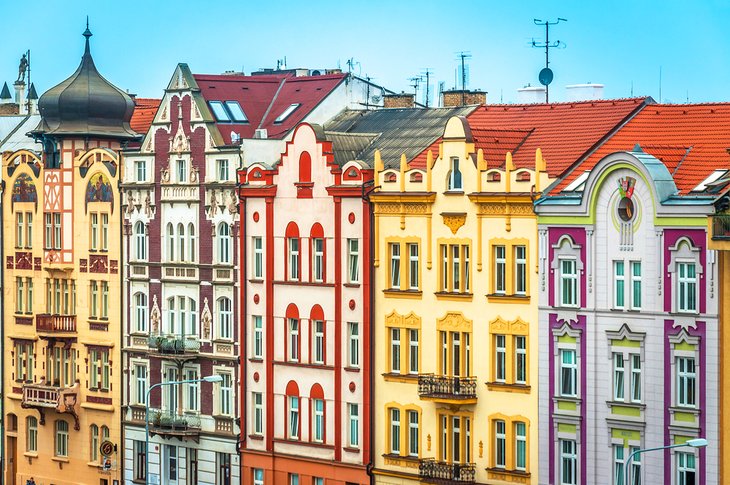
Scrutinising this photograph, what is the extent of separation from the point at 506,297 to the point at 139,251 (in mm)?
23532

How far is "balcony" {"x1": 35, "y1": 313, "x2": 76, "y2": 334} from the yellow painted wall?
270mm

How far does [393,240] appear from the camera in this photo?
9112 centimetres

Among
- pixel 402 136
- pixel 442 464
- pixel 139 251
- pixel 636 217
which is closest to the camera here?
pixel 636 217

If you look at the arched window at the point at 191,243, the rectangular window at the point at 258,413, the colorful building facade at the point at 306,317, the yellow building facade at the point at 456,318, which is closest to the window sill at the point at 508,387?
the yellow building facade at the point at 456,318

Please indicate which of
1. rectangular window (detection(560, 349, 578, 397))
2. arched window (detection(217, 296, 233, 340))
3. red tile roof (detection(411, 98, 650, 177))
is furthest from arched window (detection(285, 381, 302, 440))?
rectangular window (detection(560, 349, 578, 397))

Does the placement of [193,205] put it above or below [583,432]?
above

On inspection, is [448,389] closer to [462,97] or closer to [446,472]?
[446,472]

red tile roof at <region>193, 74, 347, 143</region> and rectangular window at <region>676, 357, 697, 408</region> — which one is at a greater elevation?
red tile roof at <region>193, 74, 347, 143</region>

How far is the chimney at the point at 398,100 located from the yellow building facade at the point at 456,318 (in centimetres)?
1191

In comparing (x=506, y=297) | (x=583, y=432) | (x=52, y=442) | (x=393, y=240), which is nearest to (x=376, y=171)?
(x=393, y=240)

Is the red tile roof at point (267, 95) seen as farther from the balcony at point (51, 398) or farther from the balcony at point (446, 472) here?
the balcony at point (446, 472)

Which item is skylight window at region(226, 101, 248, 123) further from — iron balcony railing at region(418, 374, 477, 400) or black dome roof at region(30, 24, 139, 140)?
iron balcony railing at region(418, 374, 477, 400)

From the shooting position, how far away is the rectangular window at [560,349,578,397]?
3312 inches

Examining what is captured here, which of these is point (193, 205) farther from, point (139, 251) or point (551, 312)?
point (551, 312)
